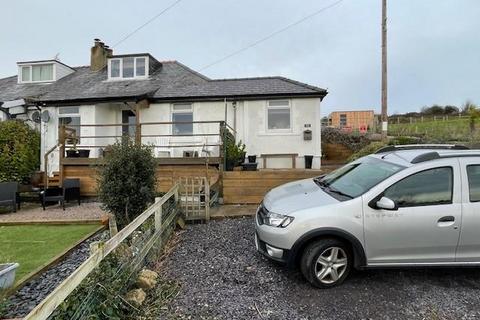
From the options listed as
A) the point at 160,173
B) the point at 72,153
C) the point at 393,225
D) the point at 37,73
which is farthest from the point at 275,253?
the point at 37,73

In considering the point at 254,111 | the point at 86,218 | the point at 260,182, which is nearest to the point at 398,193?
the point at 260,182

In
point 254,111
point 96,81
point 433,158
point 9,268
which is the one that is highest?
point 96,81

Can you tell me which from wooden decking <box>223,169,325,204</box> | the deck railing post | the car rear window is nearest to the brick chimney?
wooden decking <box>223,169,325,204</box>

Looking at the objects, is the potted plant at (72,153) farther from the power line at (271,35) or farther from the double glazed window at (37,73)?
the power line at (271,35)

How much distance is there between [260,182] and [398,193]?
465 centimetres

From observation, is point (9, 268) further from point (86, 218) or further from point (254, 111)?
point (254, 111)

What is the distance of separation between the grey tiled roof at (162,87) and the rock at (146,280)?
9.99m

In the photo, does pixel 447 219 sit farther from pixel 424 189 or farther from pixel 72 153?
pixel 72 153

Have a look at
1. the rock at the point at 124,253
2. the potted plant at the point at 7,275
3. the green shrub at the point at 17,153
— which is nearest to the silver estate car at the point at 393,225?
the rock at the point at 124,253

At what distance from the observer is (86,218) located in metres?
7.77

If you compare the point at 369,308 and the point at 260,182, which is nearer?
the point at 369,308

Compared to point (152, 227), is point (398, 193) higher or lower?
higher

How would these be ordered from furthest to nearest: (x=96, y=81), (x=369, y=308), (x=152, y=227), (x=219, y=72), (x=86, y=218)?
(x=219, y=72) → (x=96, y=81) → (x=86, y=218) → (x=152, y=227) → (x=369, y=308)

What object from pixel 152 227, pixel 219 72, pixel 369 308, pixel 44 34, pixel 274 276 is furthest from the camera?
pixel 219 72
